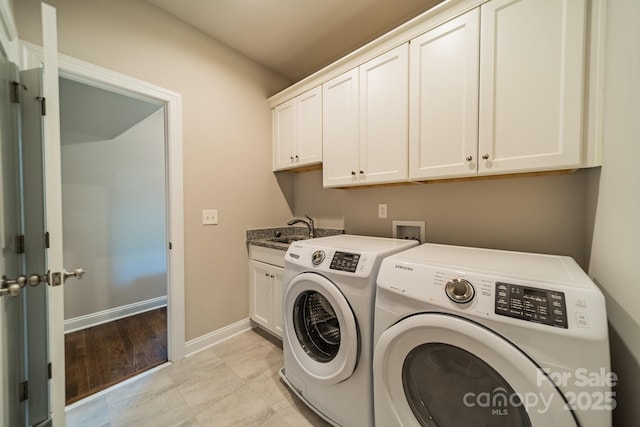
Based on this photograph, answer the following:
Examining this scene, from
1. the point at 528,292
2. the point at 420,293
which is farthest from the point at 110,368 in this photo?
the point at 528,292

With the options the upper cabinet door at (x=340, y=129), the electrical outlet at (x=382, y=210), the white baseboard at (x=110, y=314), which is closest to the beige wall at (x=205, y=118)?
the upper cabinet door at (x=340, y=129)

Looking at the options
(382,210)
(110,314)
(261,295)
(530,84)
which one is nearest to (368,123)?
(382,210)

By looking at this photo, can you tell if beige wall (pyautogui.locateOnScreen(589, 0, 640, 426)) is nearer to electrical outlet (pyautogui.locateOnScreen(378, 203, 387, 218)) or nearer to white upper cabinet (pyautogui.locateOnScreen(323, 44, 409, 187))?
white upper cabinet (pyautogui.locateOnScreen(323, 44, 409, 187))

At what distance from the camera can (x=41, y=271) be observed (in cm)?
117

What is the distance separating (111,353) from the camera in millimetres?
1935

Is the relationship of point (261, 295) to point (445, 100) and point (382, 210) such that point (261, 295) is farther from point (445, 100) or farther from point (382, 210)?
point (445, 100)

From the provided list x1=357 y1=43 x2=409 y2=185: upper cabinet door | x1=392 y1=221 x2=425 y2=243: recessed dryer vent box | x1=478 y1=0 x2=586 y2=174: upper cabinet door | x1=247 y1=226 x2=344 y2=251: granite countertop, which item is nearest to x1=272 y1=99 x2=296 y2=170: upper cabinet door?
x1=247 y1=226 x2=344 y2=251: granite countertop

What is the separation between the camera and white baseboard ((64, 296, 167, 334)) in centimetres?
233

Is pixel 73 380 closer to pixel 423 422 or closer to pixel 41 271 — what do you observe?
pixel 41 271

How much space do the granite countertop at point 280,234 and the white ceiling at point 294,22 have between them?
1.68 meters

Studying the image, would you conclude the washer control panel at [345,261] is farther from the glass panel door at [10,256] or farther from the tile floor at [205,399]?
the glass panel door at [10,256]

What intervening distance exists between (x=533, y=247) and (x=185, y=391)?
231 centimetres

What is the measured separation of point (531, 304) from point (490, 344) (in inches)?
6.7

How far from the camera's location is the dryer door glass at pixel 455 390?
756mm
